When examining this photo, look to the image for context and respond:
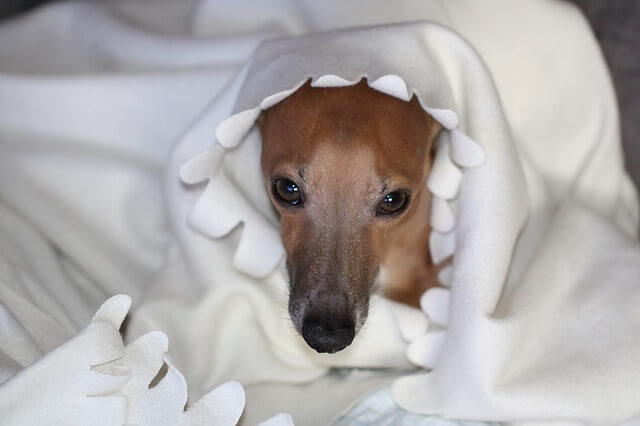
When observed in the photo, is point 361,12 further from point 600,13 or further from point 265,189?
point 600,13

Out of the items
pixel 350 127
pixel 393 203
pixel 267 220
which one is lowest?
pixel 267 220

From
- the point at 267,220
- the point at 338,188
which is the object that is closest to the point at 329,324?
the point at 338,188

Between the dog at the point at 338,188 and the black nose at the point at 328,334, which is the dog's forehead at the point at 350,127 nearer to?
Result: the dog at the point at 338,188

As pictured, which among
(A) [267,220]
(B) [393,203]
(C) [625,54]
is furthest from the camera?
(C) [625,54]

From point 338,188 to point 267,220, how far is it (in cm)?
30

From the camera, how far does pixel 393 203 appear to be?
1.81 m

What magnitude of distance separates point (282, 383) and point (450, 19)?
1.00m

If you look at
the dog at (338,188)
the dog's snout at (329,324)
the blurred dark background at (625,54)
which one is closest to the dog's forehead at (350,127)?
the dog at (338,188)

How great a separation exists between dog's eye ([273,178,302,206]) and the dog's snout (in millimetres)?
221

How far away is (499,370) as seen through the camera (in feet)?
5.65

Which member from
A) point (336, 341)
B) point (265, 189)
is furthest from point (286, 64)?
point (336, 341)

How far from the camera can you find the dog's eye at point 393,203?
179cm

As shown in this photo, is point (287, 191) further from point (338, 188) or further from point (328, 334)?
point (328, 334)

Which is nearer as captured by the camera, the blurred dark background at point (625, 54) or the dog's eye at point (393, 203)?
the dog's eye at point (393, 203)
